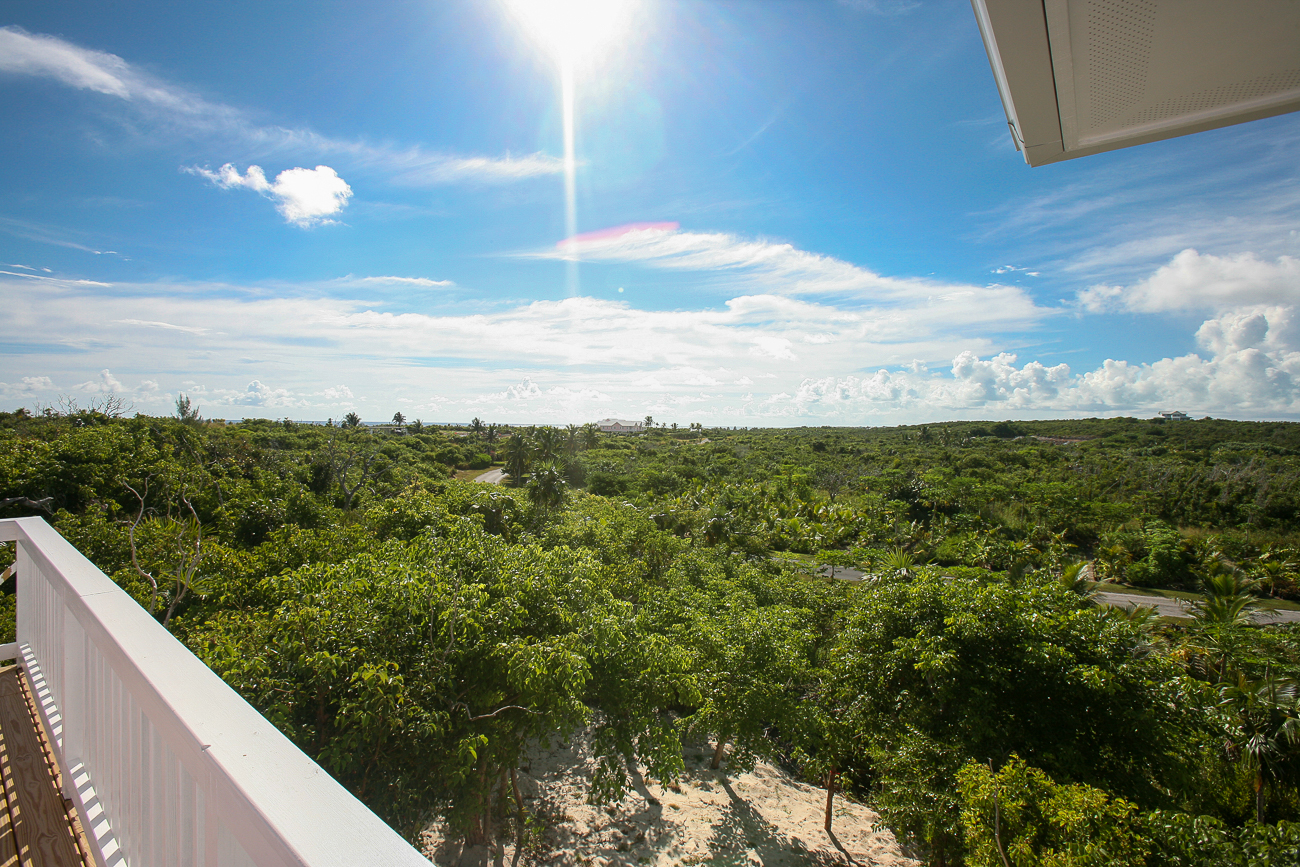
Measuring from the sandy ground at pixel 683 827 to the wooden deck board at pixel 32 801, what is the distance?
9386 millimetres

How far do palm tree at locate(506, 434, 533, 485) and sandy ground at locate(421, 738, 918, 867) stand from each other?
35.0 m

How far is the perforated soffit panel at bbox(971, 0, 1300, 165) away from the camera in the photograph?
120 centimetres

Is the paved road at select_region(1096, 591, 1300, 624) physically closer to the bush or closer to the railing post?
the bush

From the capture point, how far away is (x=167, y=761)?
51.7 inches

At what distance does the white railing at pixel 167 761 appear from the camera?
0.74 meters

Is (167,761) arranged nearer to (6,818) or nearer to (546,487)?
(6,818)

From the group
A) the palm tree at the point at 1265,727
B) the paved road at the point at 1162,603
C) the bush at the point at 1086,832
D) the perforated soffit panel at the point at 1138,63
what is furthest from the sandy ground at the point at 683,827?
the paved road at the point at 1162,603

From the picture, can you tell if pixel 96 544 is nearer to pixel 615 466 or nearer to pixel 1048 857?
pixel 1048 857

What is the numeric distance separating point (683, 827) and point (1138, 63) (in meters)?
15.0

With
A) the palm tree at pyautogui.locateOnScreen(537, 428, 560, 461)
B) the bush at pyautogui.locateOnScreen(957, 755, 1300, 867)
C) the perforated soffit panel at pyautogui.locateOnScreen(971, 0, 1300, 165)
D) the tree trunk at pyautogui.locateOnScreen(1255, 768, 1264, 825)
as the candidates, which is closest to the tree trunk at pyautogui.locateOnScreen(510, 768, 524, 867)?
the bush at pyautogui.locateOnScreen(957, 755, 1300, 867)

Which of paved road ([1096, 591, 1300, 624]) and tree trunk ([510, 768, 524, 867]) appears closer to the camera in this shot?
Result: tree trunk ([510, 768, 524, 867])

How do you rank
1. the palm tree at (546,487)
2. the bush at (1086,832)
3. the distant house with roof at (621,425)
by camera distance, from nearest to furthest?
the bush at (1086,832) < the palm tree at (546,487) < the distant house with roof at (621,425)

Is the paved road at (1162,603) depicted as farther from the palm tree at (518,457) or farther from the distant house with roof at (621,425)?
the distant house with roof at (621,425)

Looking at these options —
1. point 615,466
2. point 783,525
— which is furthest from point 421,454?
point 783,525
